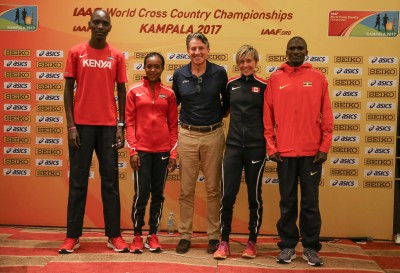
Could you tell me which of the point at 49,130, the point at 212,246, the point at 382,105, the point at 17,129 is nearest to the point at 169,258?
the point at 212,246

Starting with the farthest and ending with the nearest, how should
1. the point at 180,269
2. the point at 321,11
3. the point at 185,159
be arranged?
1. the point at 321,11
2. the point at 185,159
3. the point at 180,269

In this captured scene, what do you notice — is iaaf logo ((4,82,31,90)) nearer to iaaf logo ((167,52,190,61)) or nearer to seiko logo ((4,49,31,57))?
seiko logo ((4,49,31,57))

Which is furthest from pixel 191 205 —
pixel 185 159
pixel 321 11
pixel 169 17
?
pixel 321 11

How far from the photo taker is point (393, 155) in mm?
4602

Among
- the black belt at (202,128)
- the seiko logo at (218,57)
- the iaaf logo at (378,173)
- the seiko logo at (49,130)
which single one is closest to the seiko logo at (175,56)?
the seiko logo at (218,57)

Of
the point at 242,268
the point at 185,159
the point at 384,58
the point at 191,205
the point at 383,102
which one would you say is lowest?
the point at 242,268

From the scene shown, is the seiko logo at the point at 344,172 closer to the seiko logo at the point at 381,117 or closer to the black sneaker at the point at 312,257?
the seiko logo at the point at 381,117

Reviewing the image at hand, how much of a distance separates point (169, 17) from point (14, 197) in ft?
7.75

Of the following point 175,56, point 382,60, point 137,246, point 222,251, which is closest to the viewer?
point 222,251

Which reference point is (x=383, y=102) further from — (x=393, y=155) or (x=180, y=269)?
(x=180, y=269)

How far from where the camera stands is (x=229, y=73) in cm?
463

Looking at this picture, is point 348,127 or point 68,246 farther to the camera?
point 348,127

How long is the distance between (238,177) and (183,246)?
0.74m

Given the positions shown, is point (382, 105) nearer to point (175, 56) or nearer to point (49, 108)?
point (175, 56)
